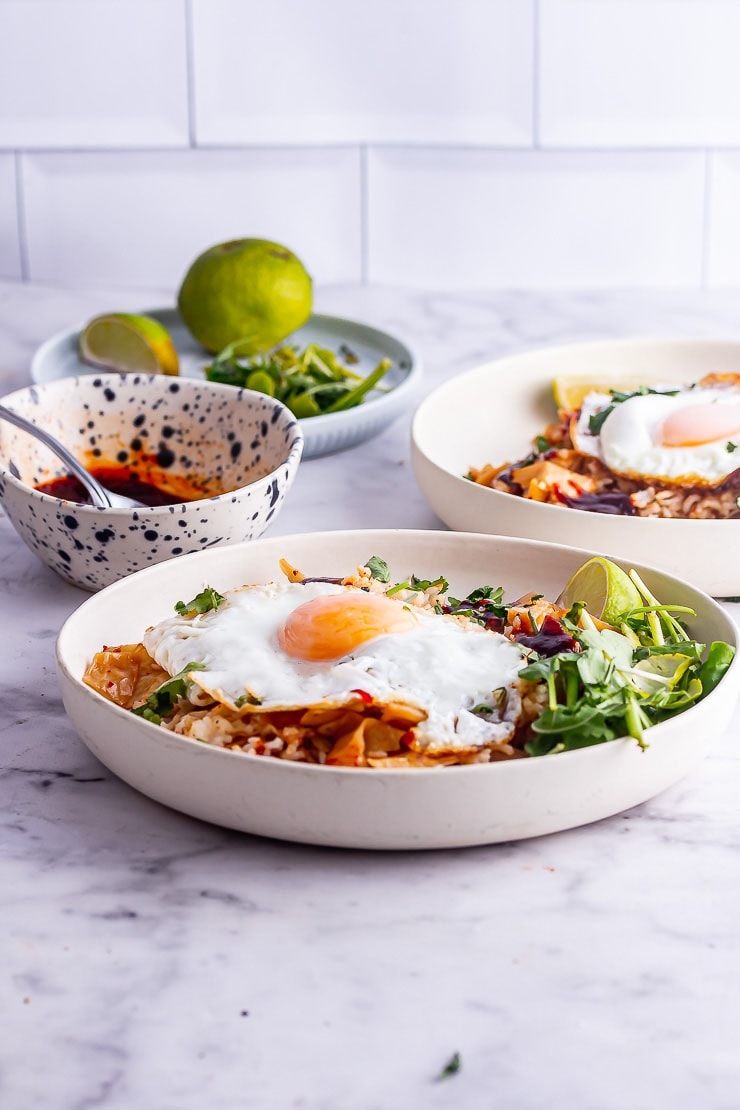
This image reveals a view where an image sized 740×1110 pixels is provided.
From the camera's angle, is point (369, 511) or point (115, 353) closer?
point (369, 511)

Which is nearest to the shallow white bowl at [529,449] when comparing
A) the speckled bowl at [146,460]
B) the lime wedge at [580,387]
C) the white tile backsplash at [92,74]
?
→ the lime wedge at [580,387]

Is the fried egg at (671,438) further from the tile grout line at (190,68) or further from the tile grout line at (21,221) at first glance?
the tile grout line at (21,221)

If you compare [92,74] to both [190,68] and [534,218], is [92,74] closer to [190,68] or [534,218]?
[190,68]

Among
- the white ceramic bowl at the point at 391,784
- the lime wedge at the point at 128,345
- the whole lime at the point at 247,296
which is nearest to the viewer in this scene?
the white ceramic bowl at the point at 391,784

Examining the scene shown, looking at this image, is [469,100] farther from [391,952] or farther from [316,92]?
[391,952]

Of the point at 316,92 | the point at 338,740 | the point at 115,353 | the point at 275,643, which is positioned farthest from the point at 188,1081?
the point at 316,92
